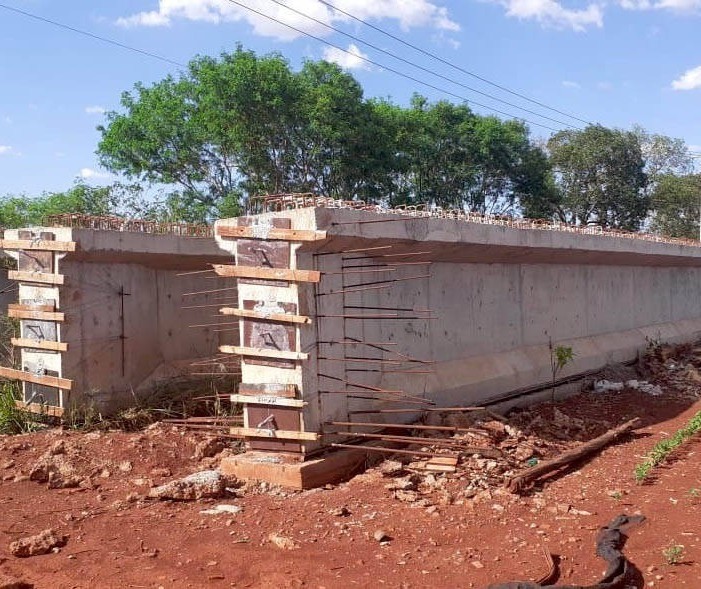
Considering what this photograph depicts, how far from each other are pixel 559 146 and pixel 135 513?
1248 inches

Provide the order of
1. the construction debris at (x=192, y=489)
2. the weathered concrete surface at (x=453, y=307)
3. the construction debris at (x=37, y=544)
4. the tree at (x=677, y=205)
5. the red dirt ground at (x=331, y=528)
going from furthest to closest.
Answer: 1. the tree at (x=677, y=205)
2. the weathered concrete surface at (x=453, y=307)
3. the construction debris at (x=192, y=489)
4. the construction debris at (x=37, y=544)
5. the red dirt ground at (x=331, y=528)

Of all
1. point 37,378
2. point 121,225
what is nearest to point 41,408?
point 37,378

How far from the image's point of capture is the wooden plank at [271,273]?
6297mm

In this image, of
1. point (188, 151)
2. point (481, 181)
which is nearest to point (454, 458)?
point (188, 151)

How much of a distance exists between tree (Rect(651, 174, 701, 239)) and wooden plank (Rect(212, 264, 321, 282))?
1292 inches

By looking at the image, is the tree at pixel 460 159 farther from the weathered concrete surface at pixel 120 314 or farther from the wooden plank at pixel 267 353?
the wooden plank at pixel 267 353

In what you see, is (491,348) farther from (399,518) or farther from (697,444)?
(399,518)

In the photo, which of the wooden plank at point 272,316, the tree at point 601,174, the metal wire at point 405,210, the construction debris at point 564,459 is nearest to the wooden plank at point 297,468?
the wooden plank at point 272,316

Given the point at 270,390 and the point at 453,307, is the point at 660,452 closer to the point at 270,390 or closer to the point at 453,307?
the point at 453,307

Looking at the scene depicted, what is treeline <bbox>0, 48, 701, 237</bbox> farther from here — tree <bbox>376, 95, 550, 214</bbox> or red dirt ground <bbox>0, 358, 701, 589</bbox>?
red dirt ground <bbox>0, 358, 701, 589</bbox>

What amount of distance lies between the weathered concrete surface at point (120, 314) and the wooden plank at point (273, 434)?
115 inches

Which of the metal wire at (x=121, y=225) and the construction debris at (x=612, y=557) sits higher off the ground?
the metal wire at (x=121, y=225)

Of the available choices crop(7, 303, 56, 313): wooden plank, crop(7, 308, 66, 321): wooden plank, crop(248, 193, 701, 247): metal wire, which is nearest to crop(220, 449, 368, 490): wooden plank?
crop(248, 193, 701, 247): metal wire

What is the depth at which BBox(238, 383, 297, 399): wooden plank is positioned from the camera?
21.1 ft
